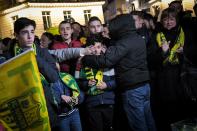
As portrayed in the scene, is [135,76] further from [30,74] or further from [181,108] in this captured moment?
[30,74]

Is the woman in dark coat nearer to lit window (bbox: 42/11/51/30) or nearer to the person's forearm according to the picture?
the person's forearm

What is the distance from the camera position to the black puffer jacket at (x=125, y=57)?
185 inches

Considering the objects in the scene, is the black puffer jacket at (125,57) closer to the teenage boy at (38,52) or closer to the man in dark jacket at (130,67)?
the man in dark jacket at (130,67)

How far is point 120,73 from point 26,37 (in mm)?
1467

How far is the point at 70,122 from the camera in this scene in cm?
493

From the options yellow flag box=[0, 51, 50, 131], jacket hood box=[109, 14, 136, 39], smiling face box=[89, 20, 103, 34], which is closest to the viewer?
yellow flag box=[0, 51, 50, 131]

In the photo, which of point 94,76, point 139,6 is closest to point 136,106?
point 94,76

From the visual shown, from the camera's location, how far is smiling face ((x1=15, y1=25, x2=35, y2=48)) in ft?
13.3

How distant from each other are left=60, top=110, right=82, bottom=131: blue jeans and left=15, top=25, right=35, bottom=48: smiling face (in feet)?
4.15

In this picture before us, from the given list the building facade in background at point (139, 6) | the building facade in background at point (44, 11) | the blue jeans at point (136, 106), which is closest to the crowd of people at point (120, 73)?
the blue jeans at point (136, 106)

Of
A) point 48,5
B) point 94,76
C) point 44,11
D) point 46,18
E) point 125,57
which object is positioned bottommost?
point 94,76

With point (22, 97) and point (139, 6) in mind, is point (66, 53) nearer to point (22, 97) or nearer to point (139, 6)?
point (22, 97)

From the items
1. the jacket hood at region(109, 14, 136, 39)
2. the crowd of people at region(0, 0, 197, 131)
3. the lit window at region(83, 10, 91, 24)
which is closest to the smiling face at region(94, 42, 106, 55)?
the crowd of people at region(0, 0, 197, 131)

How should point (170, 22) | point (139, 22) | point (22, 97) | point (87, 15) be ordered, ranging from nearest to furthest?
point (22, 97), point (170, 22), point (139, 22), point (87, 15)
